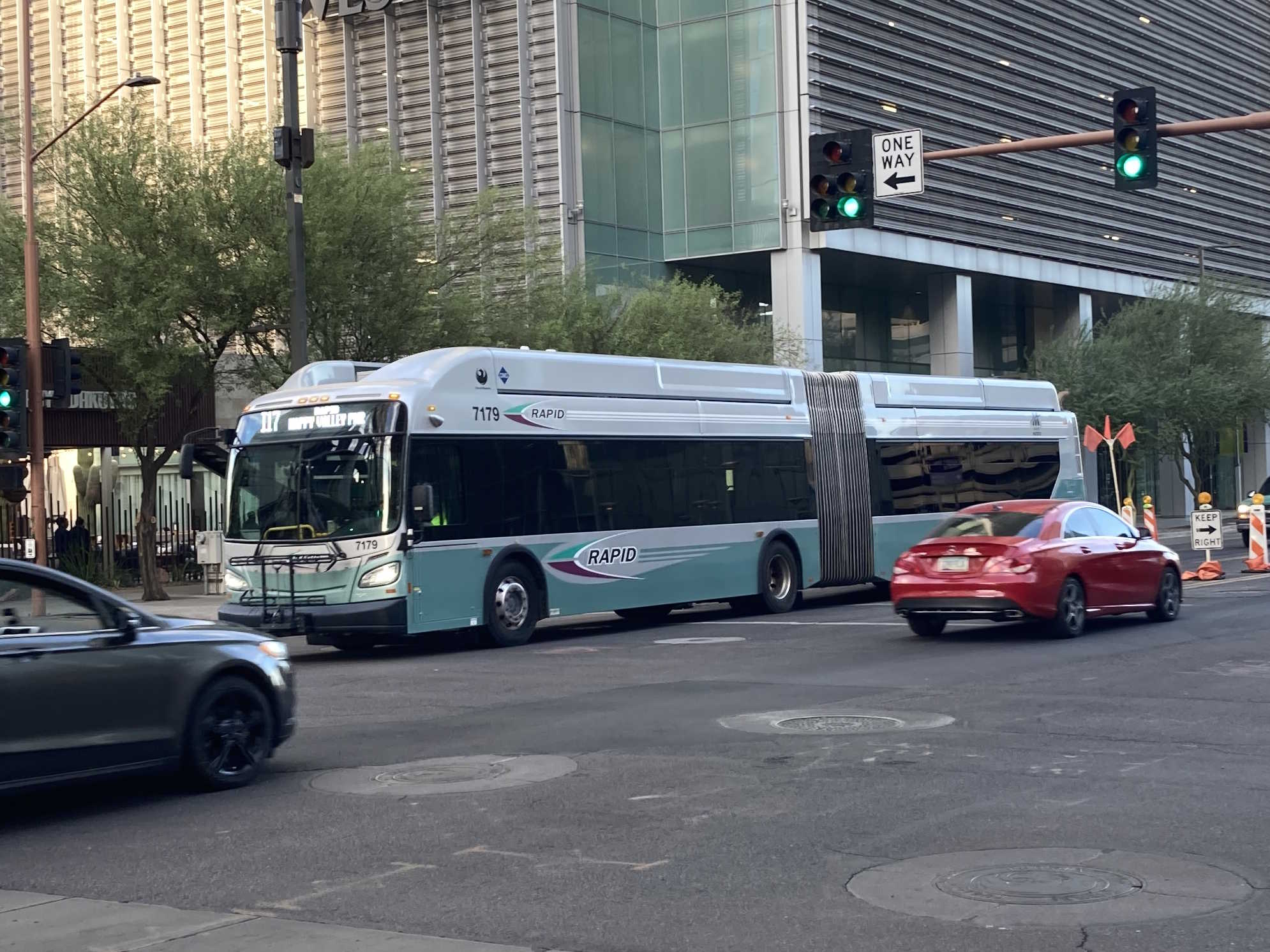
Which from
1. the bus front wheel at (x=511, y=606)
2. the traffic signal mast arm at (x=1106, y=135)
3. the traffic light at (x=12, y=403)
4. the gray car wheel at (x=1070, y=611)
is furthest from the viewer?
the traffic light at (x=12, y=403)

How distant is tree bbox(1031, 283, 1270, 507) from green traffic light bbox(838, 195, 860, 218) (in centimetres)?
3720

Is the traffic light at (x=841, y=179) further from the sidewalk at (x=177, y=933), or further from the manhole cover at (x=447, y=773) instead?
the sidewalk at (x=177, y=933)

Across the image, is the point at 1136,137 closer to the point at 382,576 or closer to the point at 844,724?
the point at 844,724

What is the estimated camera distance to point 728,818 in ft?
26.8

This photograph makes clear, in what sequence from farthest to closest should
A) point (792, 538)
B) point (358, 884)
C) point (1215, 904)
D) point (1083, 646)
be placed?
point (792, 538), point (1083, 646), point (358, 884), point (1215, 904)

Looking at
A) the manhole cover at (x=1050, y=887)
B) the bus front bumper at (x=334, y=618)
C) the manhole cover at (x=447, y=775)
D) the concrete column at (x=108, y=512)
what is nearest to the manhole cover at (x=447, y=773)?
the manhole cover at (x=447, y=775)

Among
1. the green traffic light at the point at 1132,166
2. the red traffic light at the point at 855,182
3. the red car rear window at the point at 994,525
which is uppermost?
the red traffic light at the point at 855,182

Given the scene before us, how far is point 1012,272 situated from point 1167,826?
1959 inches

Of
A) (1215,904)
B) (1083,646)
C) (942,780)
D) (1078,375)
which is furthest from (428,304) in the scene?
(1078,375)

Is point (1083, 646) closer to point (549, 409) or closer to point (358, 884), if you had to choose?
point (549, 409)

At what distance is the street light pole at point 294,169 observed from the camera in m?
20.5

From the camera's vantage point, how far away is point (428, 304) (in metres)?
29.2

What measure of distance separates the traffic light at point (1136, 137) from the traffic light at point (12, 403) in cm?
1286

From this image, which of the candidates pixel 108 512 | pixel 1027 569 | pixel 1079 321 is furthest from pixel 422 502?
pixel 1079 321
